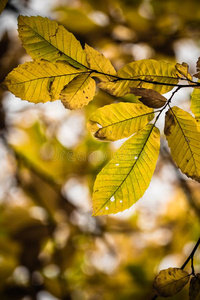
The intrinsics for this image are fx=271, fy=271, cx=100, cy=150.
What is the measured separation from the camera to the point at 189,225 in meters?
2.04

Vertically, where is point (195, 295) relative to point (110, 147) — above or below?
below

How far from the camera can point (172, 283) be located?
529 millimetres

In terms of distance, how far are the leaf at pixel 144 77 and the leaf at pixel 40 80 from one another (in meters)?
0.07

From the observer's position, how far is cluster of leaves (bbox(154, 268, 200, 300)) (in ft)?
1.70

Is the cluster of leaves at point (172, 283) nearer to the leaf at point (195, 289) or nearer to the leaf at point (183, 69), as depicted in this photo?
the leaf at point (195, 289)

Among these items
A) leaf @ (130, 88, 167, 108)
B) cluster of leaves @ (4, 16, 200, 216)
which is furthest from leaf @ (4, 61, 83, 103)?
leaf @ (130, 88, 167, 108)

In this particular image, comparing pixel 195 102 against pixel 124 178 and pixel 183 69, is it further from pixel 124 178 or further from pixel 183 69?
pixel 124 178

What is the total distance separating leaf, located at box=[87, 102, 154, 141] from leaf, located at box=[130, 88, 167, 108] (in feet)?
0.18

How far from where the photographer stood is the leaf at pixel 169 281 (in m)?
0.52

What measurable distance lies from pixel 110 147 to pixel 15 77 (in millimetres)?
1252

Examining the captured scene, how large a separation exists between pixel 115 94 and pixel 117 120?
0.05m

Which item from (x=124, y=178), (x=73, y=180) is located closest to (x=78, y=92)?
(x=124, y=178)

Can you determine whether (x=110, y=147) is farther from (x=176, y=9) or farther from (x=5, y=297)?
(x=5, y=297)

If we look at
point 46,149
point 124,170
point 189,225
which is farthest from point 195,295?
point 189,225
